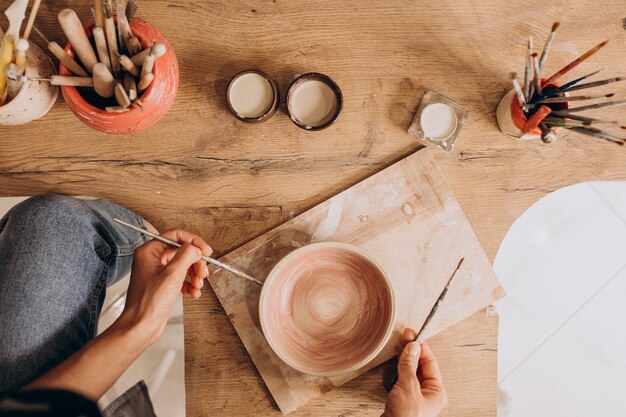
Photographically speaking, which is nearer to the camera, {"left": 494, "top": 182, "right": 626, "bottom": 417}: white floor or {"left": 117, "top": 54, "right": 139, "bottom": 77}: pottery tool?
{"left": 117, "top": 54, "right": 139, "bottom": 77}: pottery tool

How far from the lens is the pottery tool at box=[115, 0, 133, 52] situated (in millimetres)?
743

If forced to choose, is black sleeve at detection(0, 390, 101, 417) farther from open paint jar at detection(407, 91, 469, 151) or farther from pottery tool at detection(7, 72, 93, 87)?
open paint jar at detection(407, 91, 469, 151)

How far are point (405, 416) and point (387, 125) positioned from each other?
59 cm

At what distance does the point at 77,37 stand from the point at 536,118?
81 cm

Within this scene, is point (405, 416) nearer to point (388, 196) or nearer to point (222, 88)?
point (388, 196)

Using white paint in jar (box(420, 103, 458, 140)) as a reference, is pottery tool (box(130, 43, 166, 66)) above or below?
above

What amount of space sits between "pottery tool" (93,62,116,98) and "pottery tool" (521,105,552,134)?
2.49ft

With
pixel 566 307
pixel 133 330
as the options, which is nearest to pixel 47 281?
pixel 133 330

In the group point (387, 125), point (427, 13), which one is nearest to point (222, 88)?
point (387, 125)

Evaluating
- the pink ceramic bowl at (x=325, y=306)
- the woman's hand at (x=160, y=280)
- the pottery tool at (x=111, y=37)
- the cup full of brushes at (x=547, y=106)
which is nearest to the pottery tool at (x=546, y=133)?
the cup full of brushes at (x=547, y=106)

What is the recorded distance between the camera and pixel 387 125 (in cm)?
100

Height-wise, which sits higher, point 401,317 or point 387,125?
point 387,125

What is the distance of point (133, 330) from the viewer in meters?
0.84

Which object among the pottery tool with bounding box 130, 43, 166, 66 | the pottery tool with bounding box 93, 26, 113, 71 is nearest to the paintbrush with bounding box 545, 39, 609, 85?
the pottery tool with bounding box 130, 43, 166, 66
